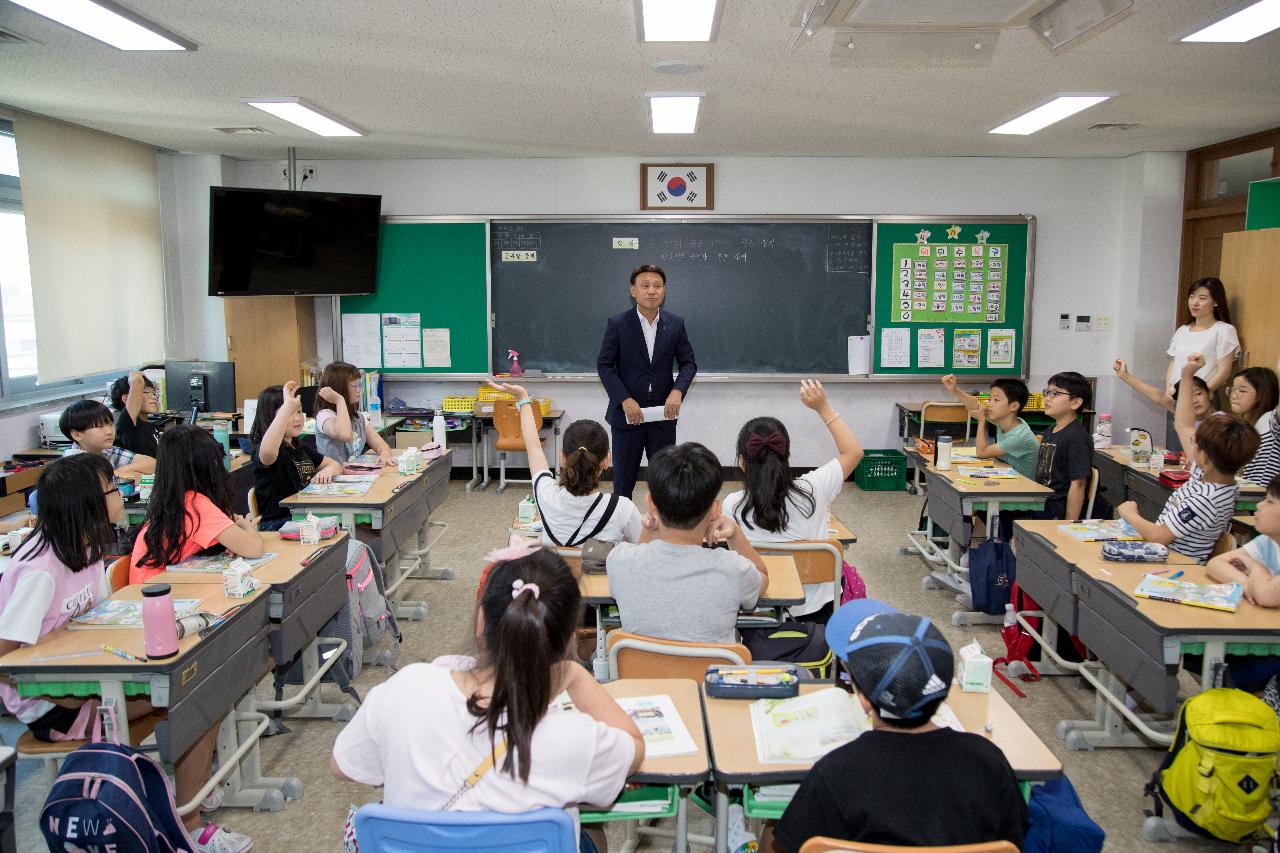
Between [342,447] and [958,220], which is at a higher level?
[958,220]

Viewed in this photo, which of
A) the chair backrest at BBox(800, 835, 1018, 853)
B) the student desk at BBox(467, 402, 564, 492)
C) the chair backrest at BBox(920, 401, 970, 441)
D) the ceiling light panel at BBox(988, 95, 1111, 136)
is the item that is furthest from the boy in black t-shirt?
the student desk at BBox(467, 402, 564, 492)

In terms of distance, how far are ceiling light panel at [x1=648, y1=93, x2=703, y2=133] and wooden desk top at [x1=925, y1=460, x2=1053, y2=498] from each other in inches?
99.0

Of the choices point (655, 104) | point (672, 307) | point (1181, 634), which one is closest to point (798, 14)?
point (655, 104)

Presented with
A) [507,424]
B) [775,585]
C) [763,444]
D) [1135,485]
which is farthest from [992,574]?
[507,424]

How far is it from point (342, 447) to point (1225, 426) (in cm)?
424

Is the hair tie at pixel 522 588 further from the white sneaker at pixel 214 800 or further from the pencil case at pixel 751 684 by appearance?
the white sneaker at pixel 214 800

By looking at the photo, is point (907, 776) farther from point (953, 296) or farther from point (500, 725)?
point (953, 296)

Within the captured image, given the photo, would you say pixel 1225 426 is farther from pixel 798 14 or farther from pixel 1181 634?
pixel 798 14

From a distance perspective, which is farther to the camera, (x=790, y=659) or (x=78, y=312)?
(x=78, y=312)

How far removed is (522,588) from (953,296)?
681 centimetres

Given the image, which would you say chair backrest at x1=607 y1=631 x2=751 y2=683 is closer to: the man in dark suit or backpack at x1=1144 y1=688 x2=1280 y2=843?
backpack at x1=1144 y1=688 x2=1280 y2=843

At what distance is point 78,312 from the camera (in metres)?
6.24

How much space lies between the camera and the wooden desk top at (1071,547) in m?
3.38

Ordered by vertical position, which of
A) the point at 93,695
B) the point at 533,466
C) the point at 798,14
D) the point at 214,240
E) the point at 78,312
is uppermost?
the point at 798,14
